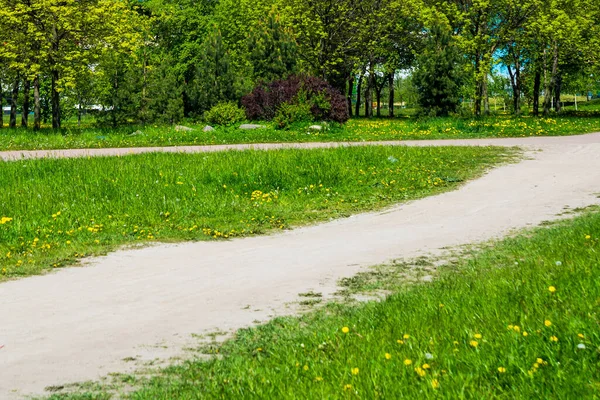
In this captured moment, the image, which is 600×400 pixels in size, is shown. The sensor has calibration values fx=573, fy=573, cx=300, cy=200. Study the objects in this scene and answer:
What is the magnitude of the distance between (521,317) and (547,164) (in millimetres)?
12330

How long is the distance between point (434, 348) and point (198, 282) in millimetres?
3439

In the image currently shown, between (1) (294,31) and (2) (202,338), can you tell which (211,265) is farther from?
(1) (294,31)

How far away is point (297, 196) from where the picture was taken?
12.8 meters

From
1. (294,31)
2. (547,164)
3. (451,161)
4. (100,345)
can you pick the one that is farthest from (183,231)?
(294,31)

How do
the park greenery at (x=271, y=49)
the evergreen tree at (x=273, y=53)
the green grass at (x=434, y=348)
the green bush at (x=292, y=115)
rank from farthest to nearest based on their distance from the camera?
1. the evergreen tree at (x=273, y=53)
2. the park greenery at (x=271, y=49)
3. the green bush at (x=292, y=115)
4. the green grass at (x=434, y=348)

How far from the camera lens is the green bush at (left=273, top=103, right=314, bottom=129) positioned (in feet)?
87.1

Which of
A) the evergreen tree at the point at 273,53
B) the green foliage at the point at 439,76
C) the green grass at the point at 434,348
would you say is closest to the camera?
the green grass at the point at 434,348

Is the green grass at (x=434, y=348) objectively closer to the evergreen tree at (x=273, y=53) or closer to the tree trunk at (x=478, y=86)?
the evergreen tree at (x=273, y=53)

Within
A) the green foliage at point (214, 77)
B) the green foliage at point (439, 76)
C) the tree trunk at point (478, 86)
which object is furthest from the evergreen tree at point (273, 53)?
the tree trunk at point (478, 86)

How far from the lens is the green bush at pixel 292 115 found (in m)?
26.6

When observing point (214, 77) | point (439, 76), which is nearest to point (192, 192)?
point (439, 76)

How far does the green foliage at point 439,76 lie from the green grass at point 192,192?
17135 mm

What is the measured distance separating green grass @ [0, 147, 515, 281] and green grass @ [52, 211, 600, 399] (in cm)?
440

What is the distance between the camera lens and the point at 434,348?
4141mm
